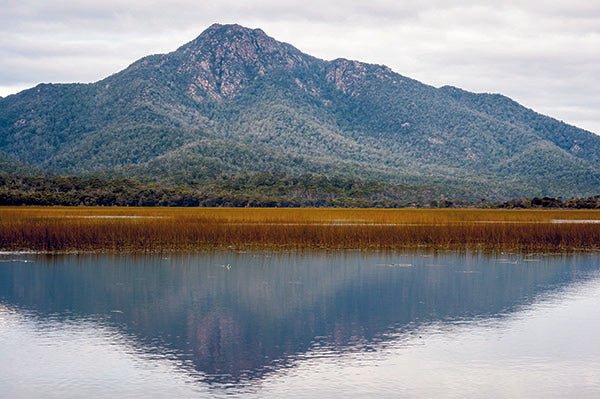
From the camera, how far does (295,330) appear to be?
2031cm

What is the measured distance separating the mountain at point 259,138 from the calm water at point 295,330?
97.0 m

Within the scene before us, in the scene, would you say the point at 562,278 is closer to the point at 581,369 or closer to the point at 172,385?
the point at 581,369

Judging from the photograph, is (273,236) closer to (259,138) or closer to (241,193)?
(241,193)

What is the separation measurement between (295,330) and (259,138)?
151 m

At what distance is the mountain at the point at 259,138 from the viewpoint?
147 meters

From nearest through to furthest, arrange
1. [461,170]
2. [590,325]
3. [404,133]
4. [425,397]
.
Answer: [425,397] < [590,325] < [461,170] < [404,133]

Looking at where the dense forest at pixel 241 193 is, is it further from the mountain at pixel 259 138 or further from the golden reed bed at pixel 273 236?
the golden reed bed at pixel 273 236

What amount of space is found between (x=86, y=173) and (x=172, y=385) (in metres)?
131

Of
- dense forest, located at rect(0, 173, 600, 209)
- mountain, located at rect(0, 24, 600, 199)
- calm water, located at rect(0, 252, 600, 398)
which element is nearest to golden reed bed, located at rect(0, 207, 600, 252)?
calm water, located at rect(0, 252, 600, 398)

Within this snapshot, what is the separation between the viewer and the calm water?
1564cm

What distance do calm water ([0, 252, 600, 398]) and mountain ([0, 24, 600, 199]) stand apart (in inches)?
3818

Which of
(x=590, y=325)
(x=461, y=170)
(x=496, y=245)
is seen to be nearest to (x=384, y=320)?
(x=590, y=325)

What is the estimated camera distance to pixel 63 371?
16375 millimetres

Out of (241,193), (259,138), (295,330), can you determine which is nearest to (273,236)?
(295,330)
